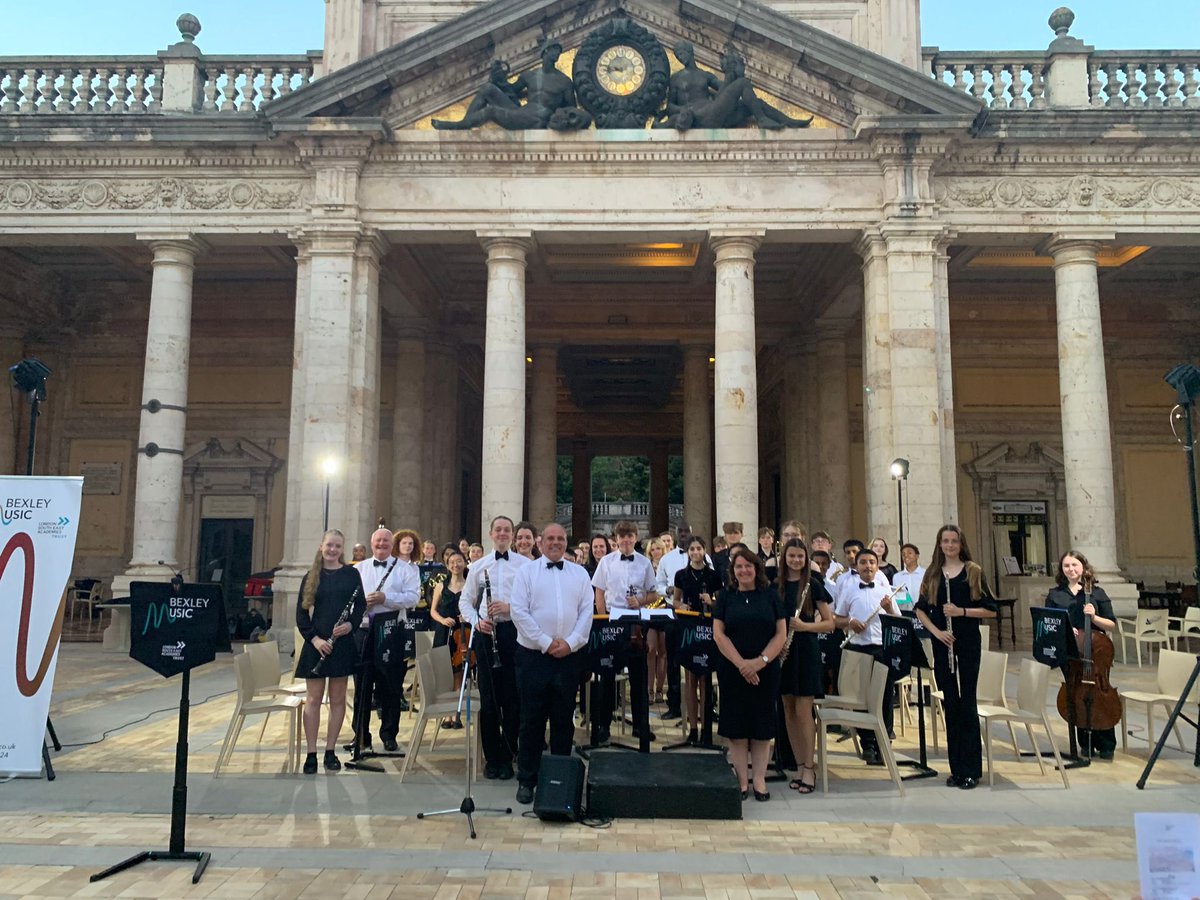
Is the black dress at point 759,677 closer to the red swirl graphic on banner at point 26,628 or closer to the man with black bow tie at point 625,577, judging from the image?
the man with black bow tie at point 625,577

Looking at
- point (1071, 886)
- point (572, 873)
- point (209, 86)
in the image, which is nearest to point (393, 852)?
point (572, 873)

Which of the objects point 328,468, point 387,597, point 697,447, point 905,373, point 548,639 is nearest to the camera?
point 548,639

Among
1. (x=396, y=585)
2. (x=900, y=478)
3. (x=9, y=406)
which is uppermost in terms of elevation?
(x=9, y=406)

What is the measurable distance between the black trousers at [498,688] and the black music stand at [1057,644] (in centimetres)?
441

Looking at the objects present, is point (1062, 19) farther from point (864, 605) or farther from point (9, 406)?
point (9, 406)

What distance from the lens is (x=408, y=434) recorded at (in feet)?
66.4

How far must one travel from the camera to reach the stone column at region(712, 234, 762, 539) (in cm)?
1430

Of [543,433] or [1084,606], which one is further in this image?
[543,433]

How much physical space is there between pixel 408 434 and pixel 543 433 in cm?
347

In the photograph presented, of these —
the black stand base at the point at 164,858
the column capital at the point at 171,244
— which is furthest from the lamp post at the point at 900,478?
the column capital at the point at 171,244

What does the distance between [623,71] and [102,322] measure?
15673 mm

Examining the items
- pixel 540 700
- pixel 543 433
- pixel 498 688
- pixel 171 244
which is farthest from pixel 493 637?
pixel 543 433

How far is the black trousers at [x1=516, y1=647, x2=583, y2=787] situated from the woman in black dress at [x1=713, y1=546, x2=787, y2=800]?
1090mm

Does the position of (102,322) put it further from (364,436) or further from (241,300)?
(364,436)
